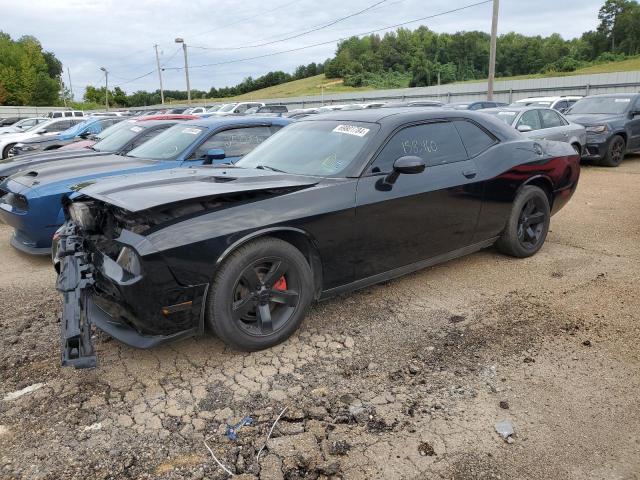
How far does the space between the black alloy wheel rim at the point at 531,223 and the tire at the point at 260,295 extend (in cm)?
271

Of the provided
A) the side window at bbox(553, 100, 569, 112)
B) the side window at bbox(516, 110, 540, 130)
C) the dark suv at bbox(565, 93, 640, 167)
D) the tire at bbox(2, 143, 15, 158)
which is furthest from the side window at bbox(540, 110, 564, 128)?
the tire at bbox(2, 143, 15, 158)

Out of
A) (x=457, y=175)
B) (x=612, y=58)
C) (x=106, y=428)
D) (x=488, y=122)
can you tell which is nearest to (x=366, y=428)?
(x=106, y=428)

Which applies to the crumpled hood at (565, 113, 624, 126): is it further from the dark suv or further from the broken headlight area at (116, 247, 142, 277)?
the broken headlight area at (116, 247, 142, 277)

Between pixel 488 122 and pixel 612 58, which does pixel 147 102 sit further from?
pixel 488 122

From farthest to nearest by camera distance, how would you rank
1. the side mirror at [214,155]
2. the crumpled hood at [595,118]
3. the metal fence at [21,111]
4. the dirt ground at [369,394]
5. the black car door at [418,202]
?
the metal fence at [21,111], the crumpled hood at [595,118], the side mirror at [214,155], the black car door at [418,202], the dirt ground at [369,394]

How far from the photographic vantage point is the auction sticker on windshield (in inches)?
160

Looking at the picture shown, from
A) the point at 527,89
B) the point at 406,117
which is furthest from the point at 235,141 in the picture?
the point at 527,89

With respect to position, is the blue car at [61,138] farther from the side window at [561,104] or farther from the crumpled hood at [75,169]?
the side window at [561,104]

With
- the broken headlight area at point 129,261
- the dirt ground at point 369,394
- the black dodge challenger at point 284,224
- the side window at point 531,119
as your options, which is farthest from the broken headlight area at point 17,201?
the side window at point 531,119

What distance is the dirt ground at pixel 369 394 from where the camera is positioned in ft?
7.88

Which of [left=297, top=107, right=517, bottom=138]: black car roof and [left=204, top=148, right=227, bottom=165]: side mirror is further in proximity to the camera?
[left=204, top=148, right=227, bottom=165]: side mirror

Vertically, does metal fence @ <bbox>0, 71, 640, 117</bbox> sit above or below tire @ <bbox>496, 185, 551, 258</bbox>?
above

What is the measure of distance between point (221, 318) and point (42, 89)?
9085 cm

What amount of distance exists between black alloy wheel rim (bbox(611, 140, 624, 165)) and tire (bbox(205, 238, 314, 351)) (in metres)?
10.7
